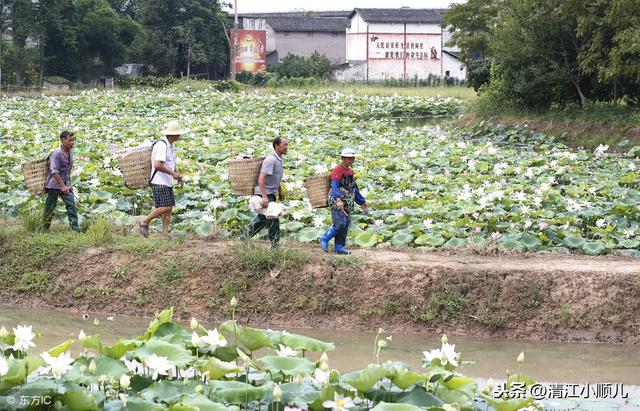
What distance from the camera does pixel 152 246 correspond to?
1081cm

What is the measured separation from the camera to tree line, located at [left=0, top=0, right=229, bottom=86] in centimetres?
4275

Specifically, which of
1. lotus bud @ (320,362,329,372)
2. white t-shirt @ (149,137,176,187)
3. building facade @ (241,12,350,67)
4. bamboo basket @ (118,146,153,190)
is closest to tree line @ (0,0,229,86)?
building facade @ (241,12,350,67)

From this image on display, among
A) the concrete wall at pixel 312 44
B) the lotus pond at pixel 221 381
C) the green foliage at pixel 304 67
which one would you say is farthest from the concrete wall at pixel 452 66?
the lotus pond at pixel 221 381

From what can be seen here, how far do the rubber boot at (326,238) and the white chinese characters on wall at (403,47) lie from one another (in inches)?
1935

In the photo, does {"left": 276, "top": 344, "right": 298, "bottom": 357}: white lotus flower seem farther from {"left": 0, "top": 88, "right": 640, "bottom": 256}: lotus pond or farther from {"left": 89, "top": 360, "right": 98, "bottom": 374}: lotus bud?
{"left": 0, "top": 88, "right": 640, "bottom": 256}: lotus pond

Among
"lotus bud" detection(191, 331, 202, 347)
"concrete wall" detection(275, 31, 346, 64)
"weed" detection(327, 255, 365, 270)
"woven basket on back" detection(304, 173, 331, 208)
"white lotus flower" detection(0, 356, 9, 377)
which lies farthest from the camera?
"concrete wall" detection(275, 31, 346, 64)

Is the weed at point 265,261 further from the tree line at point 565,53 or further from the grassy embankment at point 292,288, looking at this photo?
the tree line at point 565,53

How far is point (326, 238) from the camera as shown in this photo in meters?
10.6

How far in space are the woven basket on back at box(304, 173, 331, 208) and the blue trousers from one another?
22 centimetres

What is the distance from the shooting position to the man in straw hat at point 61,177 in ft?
35.6

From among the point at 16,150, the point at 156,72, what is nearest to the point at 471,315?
the point at 16,150

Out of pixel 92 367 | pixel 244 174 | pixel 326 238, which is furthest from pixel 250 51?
pixel 92 367

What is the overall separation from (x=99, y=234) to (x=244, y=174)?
215cm

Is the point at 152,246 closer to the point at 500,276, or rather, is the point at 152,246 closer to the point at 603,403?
the point at 500,276
